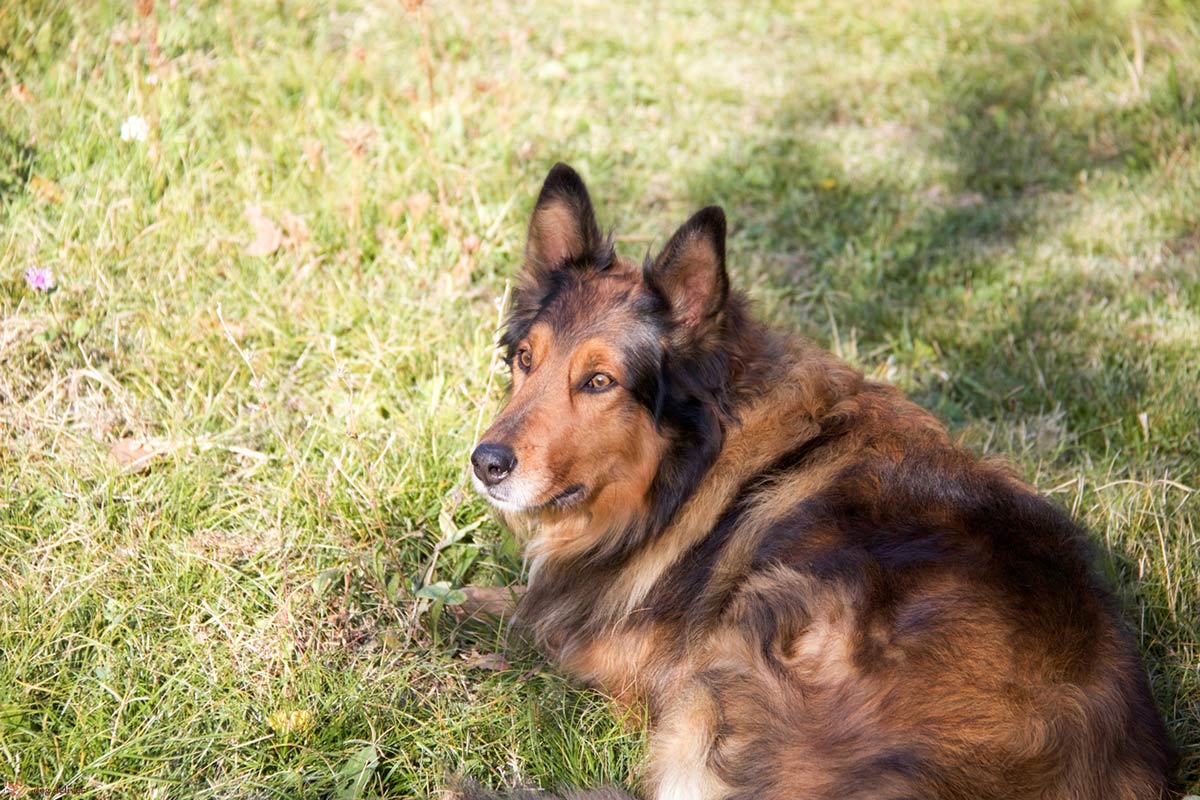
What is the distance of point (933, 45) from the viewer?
28.2ft

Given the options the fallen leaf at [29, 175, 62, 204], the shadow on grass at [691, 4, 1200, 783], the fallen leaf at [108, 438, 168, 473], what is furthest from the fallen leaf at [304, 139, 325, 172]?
the shadow on grass at [691, 4, 1200, 783]

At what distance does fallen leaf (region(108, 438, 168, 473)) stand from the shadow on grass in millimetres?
3220

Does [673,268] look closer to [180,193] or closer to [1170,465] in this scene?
[1170,465]

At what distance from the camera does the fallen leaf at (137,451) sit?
13.1ft

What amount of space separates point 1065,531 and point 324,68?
499cm

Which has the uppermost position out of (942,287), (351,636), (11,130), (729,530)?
(11,130)

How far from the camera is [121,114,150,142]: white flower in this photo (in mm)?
5266

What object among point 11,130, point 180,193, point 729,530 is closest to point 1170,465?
point 729,530

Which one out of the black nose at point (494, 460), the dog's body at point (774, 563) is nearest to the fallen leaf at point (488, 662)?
the dog's body at point (774, 563)

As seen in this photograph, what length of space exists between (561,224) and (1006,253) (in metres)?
3.66

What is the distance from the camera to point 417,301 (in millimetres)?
5125

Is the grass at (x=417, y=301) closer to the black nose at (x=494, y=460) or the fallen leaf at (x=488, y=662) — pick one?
the fallen leaf at (x=488, y=662)

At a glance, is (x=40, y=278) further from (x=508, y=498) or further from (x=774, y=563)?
(x=774, y=563)

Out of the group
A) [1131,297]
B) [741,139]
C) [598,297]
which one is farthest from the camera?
[741,139]
